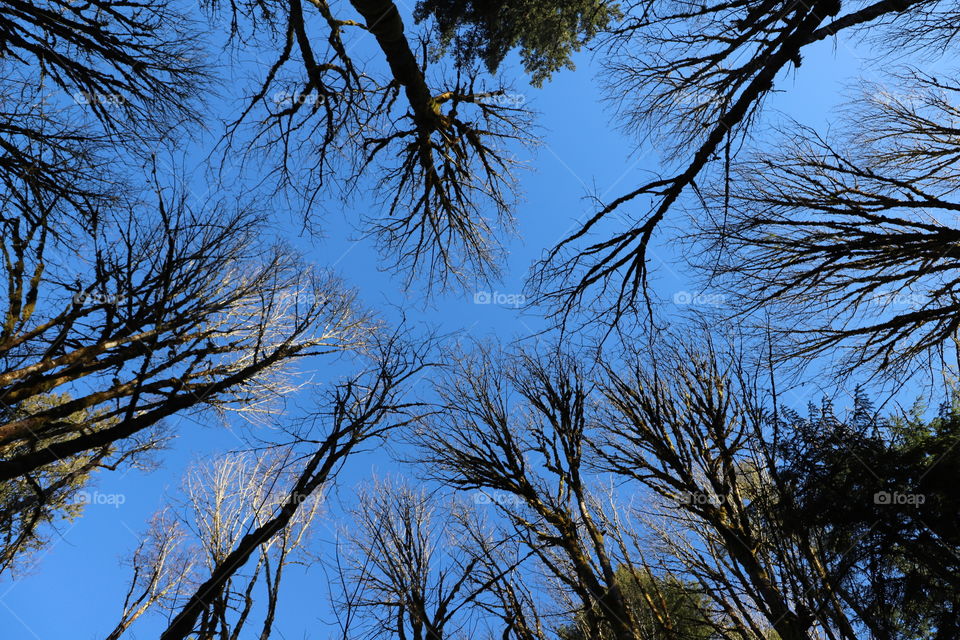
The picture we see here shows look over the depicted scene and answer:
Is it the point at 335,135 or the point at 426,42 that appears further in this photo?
the point at 335,135

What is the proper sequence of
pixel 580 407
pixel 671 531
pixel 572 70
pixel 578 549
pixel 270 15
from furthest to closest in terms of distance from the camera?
pixel 572 70 < pixel 671 531 < pixel 580 407 < pixel 578 549 < pixel 270 15

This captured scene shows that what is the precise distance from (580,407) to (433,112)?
457cm

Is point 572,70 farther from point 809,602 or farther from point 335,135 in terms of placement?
point 809,602

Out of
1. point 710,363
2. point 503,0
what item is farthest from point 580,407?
point 503,0

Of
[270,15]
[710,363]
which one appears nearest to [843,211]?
Result: [710,363]

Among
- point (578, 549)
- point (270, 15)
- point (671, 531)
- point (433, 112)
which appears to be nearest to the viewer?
point (270, 15)

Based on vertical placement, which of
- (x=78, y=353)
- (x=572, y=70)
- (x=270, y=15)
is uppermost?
(x=572, y=70)

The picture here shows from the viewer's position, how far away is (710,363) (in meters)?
5.86

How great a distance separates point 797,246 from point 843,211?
1.87 feet

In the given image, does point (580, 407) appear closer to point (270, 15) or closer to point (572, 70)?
point (270, 15)

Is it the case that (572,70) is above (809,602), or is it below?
above

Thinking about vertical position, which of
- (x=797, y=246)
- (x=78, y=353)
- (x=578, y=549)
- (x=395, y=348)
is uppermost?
(x=797, y=246)

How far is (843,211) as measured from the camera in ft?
16.8

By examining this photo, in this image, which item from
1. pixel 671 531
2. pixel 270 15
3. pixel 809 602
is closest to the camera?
pixel 809 602
